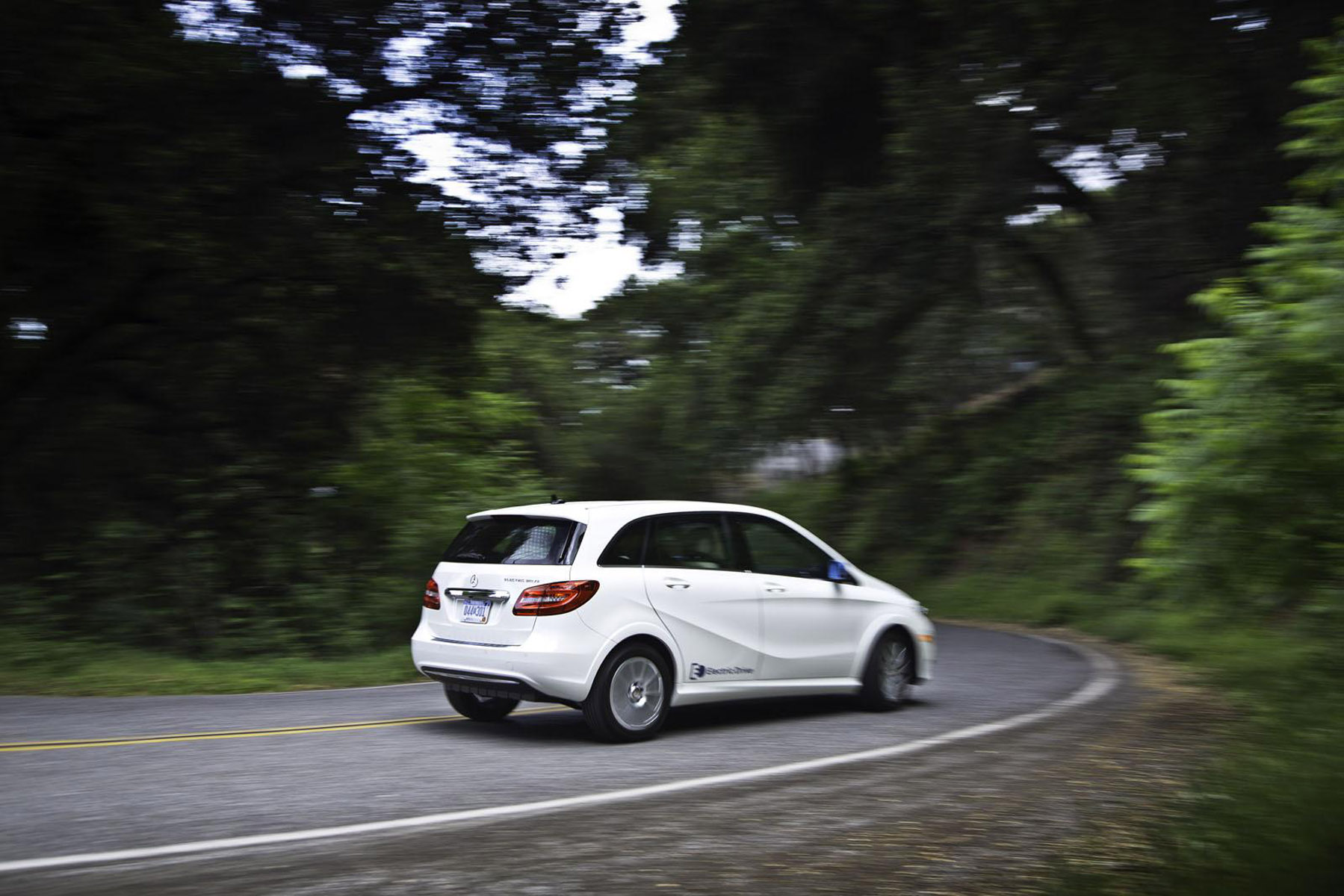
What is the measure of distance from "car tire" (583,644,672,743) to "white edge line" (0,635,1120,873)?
4.10 feet

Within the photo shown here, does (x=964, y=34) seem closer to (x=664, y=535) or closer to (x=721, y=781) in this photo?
(x=664, y=535)

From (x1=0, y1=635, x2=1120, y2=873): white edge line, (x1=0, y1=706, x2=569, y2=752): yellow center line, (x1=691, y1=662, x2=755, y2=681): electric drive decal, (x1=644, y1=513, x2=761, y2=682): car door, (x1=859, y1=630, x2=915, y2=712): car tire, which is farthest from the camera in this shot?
(x1=859, y1=630, x2=915, y2=712): car tire

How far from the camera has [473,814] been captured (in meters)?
6.93

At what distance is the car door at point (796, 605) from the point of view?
Result: 10.3 metres

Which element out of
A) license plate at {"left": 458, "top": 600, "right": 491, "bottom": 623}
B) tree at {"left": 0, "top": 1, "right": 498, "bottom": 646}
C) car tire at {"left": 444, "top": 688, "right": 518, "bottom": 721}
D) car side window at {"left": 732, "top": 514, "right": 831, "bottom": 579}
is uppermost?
tree at {"left": 0, "top": 1, "right": 498, "bottom": 646}

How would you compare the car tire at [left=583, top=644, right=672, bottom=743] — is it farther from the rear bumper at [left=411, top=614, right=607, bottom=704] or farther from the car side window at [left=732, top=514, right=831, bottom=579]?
the car side window at [left=732, top=514, right=831, bottom=579]

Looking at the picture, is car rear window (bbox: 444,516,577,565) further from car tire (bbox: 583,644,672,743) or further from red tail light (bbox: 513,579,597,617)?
car tire (bbox: 583,644,672,743)

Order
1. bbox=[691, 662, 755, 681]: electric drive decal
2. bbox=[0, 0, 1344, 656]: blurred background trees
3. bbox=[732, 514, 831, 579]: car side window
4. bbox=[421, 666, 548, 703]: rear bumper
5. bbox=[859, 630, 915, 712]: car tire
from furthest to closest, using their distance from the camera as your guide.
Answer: bbox=[0, 0, 1344, 656]: blurred background trees → bbox=[859, 630, 915, 712]: car tire → bbox=[732, 514, 831, 579]: car side window → bbox=[691, 662, 755, 681]: electric drive decal → bbox=[421, 666, 548, 703]: rear bumper

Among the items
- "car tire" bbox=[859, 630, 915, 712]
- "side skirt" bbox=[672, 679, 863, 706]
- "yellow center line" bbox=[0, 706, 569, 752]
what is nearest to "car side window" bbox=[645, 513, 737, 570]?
"side skirt" bbox=[672, 679, 863, 706]

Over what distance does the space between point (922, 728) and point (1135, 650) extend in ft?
25.1

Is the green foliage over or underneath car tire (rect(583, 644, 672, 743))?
over

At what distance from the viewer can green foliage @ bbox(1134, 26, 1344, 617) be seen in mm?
9812

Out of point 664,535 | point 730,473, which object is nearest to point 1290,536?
point 664,535

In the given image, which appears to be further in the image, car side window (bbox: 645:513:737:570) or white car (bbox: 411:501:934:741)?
car side window (bbox: 645:513:737:570)
